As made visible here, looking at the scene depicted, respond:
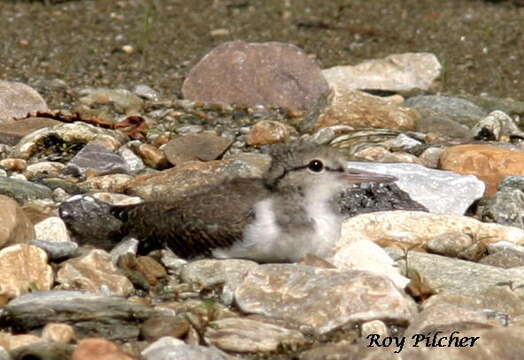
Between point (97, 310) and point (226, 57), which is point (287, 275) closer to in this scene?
point (97, 310)

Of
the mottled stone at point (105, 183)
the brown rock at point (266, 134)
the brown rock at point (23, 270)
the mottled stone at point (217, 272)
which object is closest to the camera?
the brown rock at point (23, 270)

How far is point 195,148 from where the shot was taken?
730cm

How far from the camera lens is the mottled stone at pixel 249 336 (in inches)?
181

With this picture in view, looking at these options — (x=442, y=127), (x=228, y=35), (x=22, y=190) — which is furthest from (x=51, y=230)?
(x=228, y=35)

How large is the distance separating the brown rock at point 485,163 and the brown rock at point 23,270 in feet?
9.12

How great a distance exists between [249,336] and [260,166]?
244 cm

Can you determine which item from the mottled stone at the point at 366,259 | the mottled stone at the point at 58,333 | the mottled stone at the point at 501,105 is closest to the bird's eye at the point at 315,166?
the mottled stone at the point at 366,259

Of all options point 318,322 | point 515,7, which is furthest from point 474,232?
point 515,7

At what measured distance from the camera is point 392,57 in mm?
9367

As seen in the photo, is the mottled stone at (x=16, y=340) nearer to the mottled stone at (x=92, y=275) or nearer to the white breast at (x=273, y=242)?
the mottled stone at (x=92, y=275)

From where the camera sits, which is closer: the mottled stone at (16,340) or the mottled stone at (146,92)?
the mottled stone at (16,340)

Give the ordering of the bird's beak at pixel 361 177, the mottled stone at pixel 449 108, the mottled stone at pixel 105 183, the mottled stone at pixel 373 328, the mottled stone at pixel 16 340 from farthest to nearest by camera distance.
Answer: the mottled stone at pixel 449 108
the mottled stone at pixel 105 183
the bird's beak at pixel 361 177
the mottled stone at pixel 373 328
the mottled stone at pixel 16 340

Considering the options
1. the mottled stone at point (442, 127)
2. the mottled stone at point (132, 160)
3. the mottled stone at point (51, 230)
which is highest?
the mottled stone at point (51, 230)

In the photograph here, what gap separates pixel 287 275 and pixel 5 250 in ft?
3.87
